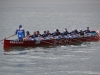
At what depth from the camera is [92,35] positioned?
46219 millimetres

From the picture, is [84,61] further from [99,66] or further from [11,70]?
[11,70]

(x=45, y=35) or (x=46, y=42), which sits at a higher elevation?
(x=45, y=35)

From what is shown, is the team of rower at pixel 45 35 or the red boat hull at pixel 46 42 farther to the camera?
the team of rower at pixel 45 35

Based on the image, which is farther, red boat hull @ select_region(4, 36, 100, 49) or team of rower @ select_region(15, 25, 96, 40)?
team of rower @ select_region(15, 25, 96, 40)

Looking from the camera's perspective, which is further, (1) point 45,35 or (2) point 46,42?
(1) point 45,35

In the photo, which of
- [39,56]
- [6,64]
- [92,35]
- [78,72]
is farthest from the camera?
[92,35]

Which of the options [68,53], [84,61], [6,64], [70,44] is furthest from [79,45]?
[6,64]

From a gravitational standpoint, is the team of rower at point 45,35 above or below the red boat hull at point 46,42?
above

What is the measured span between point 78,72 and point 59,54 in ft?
23.2

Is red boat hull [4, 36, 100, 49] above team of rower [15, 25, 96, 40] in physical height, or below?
below

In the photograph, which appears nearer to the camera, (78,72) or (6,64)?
(78,72)

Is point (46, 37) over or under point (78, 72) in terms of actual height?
over

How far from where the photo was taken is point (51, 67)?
3378cm

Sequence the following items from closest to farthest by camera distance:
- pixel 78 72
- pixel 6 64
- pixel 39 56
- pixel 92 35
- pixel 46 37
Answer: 1. pixel 78 72
2. pixel 6 64
3. pixel 39 56
4. pixel 46 37
5. pixel 92 35
